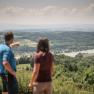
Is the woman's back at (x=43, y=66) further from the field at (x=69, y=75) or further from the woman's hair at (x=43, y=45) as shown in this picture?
the field at (x=69, y=75)

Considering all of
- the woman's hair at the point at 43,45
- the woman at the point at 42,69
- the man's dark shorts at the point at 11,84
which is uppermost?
the woman's hair at the point at 43,45

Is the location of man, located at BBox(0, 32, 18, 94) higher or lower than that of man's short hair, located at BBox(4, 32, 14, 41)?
lower

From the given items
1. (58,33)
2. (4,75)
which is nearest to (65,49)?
(58,33)

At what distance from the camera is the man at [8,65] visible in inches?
173

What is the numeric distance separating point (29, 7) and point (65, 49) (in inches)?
55.5

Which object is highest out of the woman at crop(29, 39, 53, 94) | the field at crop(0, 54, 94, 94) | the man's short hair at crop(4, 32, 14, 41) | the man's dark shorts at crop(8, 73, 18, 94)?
the man's short hair at crop(4, 32, 14, 41)

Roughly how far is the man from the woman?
0.33 metres

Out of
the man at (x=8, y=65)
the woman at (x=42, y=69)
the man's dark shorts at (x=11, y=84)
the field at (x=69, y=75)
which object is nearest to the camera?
the woman at (x=42, y=69)

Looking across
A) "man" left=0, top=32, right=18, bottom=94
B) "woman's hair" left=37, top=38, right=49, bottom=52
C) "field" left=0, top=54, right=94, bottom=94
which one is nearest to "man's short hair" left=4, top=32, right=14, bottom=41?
"man" left=0, top=32, right=18, bottom=94

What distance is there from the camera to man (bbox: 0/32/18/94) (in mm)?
4387

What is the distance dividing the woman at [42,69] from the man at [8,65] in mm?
326

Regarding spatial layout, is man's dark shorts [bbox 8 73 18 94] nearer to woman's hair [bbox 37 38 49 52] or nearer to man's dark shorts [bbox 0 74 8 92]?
man's dark shorts [bbox 0 74 8 92]

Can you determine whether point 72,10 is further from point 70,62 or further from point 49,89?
point 49,89

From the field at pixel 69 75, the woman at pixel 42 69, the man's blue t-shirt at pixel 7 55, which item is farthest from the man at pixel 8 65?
the field at pixel 69 75
